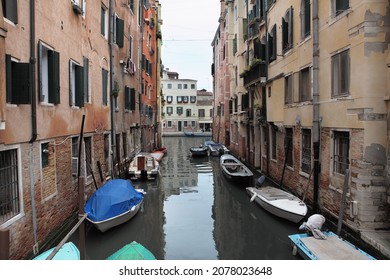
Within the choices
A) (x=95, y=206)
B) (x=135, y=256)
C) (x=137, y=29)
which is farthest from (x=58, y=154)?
(x=137, y=29)

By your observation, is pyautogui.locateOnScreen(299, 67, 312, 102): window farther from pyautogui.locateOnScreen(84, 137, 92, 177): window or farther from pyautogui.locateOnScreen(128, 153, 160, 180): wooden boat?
pyautogui.locateOnScreen(128, 153, 160, 180): wooden boat

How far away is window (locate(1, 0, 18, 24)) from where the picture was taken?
5.72 meters

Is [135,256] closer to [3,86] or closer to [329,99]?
[3,86]

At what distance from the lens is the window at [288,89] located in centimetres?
1171

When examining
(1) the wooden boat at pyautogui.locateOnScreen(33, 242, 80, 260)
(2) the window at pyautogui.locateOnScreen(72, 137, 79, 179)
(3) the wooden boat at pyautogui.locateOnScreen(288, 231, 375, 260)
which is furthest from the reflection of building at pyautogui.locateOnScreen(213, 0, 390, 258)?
(2) the window at pyautogui.locateOnScreen(72, 137, 79, 179)

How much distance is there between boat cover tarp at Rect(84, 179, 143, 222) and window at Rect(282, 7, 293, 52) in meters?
6.96

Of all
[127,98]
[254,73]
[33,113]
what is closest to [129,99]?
[127,98]

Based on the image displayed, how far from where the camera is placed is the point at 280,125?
41.6ft

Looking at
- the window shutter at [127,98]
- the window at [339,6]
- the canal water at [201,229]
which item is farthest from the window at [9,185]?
the window shutter at [127,98]

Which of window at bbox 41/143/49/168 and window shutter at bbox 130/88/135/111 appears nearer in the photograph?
window at bbox 41/143/49/168

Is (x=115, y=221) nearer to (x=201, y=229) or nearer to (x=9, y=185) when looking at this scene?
(x=201, y=229)

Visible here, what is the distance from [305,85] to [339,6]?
9.05ft

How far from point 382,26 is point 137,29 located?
50.0ft

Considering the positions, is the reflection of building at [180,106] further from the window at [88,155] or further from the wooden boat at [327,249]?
the wooden boat at [327,249]
